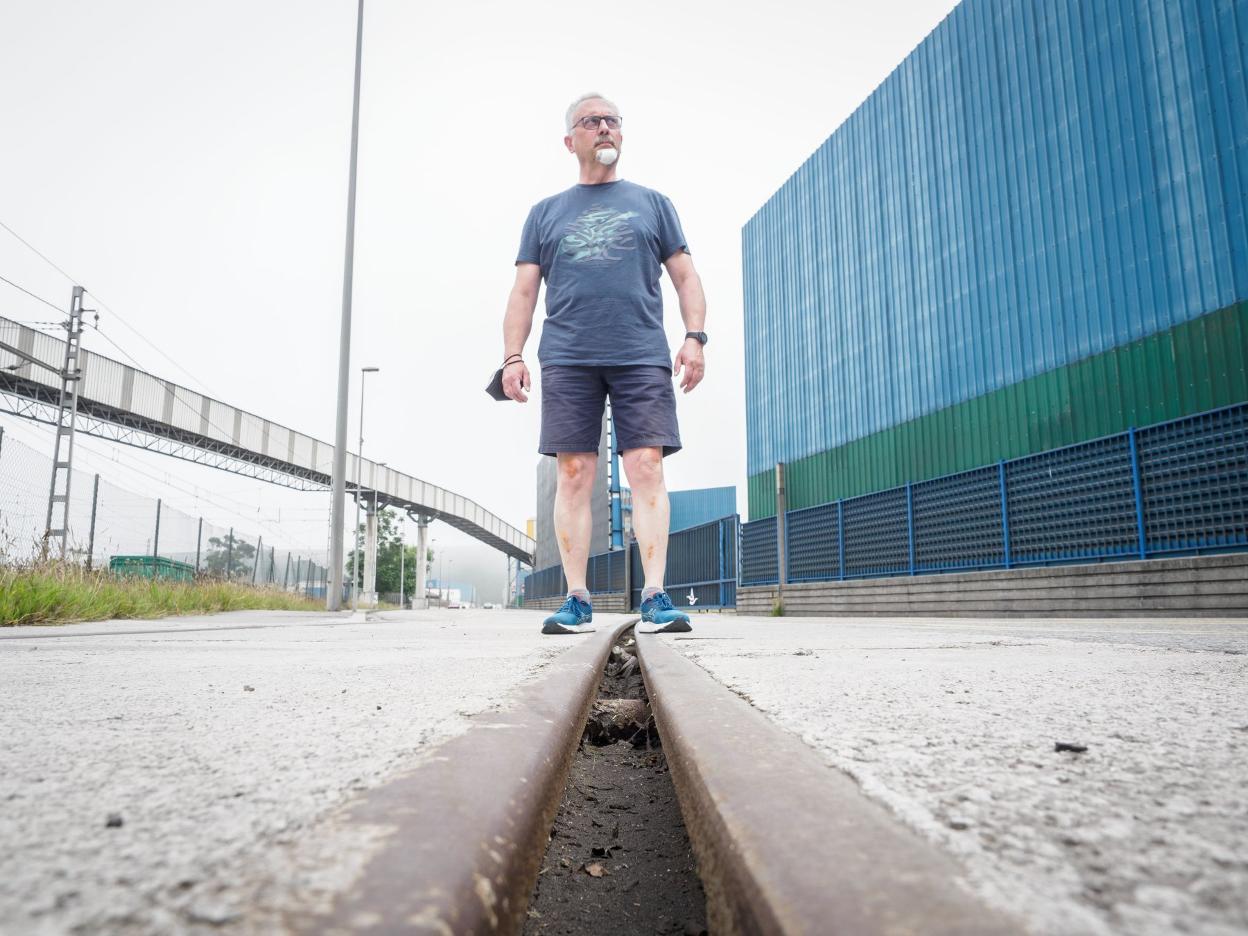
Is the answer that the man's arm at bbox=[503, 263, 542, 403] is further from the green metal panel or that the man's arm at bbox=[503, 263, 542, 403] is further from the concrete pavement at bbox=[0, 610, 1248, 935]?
the green metal panel

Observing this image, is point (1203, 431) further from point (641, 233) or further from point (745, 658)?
point (745, 658)

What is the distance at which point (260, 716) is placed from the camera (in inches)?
38.6

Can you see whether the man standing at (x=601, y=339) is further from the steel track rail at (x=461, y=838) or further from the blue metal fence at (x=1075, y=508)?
the blue metal fence at (x=1075, y=508)

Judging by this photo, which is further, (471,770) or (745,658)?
(745,658)

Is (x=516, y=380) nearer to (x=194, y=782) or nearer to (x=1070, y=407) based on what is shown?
(x=194, y=782)

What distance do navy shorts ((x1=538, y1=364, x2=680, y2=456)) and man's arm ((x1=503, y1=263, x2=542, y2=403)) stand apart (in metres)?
0.19

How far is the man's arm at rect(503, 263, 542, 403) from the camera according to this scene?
3.34 m

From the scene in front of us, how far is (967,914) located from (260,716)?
2.86 feet

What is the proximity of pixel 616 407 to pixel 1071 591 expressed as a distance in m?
6.03

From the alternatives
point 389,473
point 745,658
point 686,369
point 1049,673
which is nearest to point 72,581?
point 686,369

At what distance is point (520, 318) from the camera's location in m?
3.42

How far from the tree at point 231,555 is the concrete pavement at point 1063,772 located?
1978 centimetres

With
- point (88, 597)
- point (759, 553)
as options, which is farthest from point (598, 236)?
point (759, 553)

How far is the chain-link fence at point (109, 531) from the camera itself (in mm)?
7648
